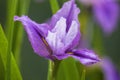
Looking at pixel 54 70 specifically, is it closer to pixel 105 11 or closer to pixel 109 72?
pixel 109 72

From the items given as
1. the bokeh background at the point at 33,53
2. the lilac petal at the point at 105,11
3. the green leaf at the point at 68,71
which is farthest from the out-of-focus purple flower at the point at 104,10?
the green leaf at the point at 68,71

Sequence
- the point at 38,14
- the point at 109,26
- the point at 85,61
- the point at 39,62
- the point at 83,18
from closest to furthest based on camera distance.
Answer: the point at 85,61, the point at 83,18, the point at 109,26, the point at 39,62, the point at 38,14

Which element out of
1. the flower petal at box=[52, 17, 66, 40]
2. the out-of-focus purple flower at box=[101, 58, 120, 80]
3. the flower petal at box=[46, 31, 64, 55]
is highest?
the flower petal at box=[52, 17, 66, 40]

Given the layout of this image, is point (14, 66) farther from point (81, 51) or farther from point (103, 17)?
point (103, 17)

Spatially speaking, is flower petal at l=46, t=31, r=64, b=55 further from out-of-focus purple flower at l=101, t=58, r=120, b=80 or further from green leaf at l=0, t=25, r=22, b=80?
out-of-focus purple flower at l=101, t=58, r=120, b=80

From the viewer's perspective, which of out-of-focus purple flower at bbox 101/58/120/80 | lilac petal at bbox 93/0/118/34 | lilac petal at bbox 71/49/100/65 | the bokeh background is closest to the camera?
lilac petal at bbox 71/49/100/65

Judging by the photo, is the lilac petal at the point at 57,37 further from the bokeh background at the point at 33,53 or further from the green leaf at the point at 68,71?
the bokeh background at the point at 33,53

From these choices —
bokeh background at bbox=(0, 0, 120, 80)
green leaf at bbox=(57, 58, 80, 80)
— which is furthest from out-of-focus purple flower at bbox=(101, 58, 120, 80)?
green leaf at bbox=(57, 58, 80, 80)

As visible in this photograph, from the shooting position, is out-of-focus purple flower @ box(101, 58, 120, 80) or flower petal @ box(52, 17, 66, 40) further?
out-of-focus purple flower @ box(101, 58, 120, 80)

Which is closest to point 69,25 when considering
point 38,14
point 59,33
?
point 59,33
